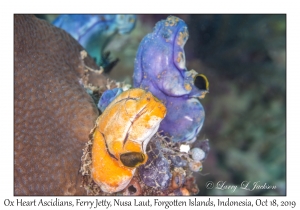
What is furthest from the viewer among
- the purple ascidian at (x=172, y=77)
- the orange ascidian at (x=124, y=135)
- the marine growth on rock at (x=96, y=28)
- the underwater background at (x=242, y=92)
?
the underwater background at (x=242, y=92)

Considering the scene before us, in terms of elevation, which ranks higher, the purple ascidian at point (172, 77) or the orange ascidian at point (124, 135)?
the purple ascidian at point (172, 77)

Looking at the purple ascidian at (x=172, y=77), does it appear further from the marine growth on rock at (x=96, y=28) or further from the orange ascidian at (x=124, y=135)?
the marine growth on rock at (x=96, y=28)

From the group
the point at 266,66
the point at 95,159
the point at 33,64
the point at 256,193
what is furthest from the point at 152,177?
the point at 266,66

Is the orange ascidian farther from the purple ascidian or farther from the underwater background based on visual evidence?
the underwater background

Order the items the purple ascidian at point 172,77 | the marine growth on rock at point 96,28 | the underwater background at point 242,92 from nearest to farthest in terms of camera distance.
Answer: the purple ascidian at point 172,77 < the marine growth on rock at point 96,28 < the underwater background at point 242,92

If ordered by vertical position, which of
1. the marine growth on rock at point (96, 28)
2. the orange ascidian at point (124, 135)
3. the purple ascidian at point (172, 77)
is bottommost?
the orange ascidian at point (124, 135)

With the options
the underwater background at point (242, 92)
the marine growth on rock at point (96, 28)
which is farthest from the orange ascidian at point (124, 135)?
the underwater background at point (242, 92)

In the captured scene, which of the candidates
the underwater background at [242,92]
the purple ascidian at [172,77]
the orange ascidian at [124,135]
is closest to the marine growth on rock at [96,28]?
the underwater background at [242,92]

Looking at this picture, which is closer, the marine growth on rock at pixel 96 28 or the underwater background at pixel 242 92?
the marine growth on rock at pixel 96 28
